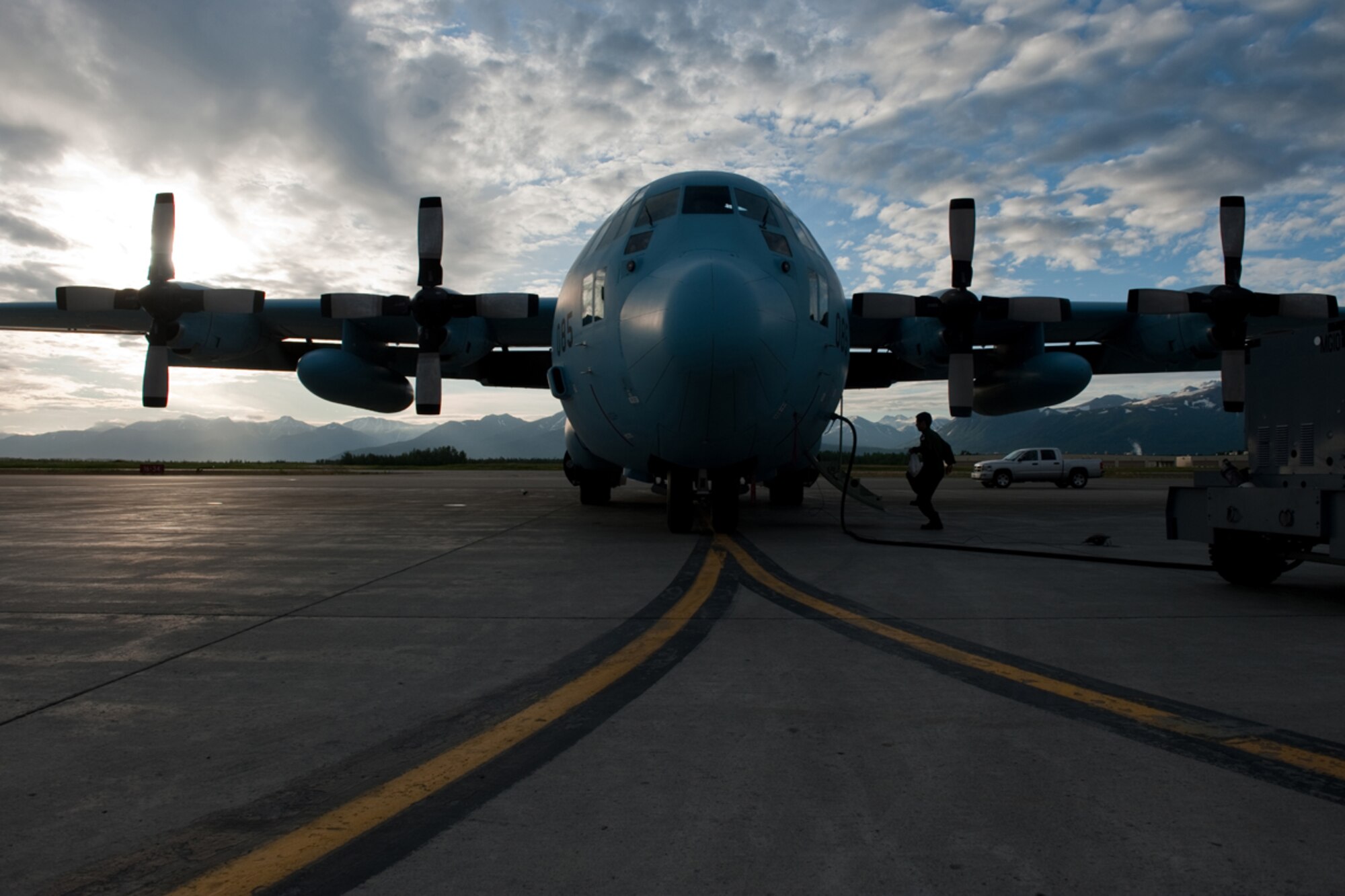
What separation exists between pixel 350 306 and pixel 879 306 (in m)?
8.73

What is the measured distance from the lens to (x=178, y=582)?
6.86 m

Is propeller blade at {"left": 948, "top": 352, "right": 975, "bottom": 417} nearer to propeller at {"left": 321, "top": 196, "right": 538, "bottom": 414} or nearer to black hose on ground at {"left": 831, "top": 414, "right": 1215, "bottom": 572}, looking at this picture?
black hose on ground at {"left": 831, "top": 414, "right": 1215, "bottom": 572}

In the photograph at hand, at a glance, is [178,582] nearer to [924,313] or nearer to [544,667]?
[544,667]

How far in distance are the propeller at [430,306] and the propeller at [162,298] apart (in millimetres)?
2000

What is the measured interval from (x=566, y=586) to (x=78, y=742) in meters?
3.83

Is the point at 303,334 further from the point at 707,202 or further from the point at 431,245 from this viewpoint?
the point at 707,202

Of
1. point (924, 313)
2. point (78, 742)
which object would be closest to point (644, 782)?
point (78, 742)

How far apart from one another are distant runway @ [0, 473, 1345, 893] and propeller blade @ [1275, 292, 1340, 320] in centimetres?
967

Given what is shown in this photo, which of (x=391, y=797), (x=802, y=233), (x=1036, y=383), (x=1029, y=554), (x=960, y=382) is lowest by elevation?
(x=391, y=797)

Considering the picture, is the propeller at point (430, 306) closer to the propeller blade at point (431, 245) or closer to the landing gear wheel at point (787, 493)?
the propeller blade at point (431, 245)

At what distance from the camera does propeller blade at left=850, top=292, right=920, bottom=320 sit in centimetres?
1328

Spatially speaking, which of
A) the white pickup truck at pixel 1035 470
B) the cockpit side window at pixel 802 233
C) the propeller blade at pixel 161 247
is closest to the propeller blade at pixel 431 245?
the propeller blade at pixel 161 247

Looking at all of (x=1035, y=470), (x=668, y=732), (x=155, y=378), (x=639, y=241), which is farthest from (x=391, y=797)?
(x=1035, y=470)

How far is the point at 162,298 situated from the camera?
1464cm
